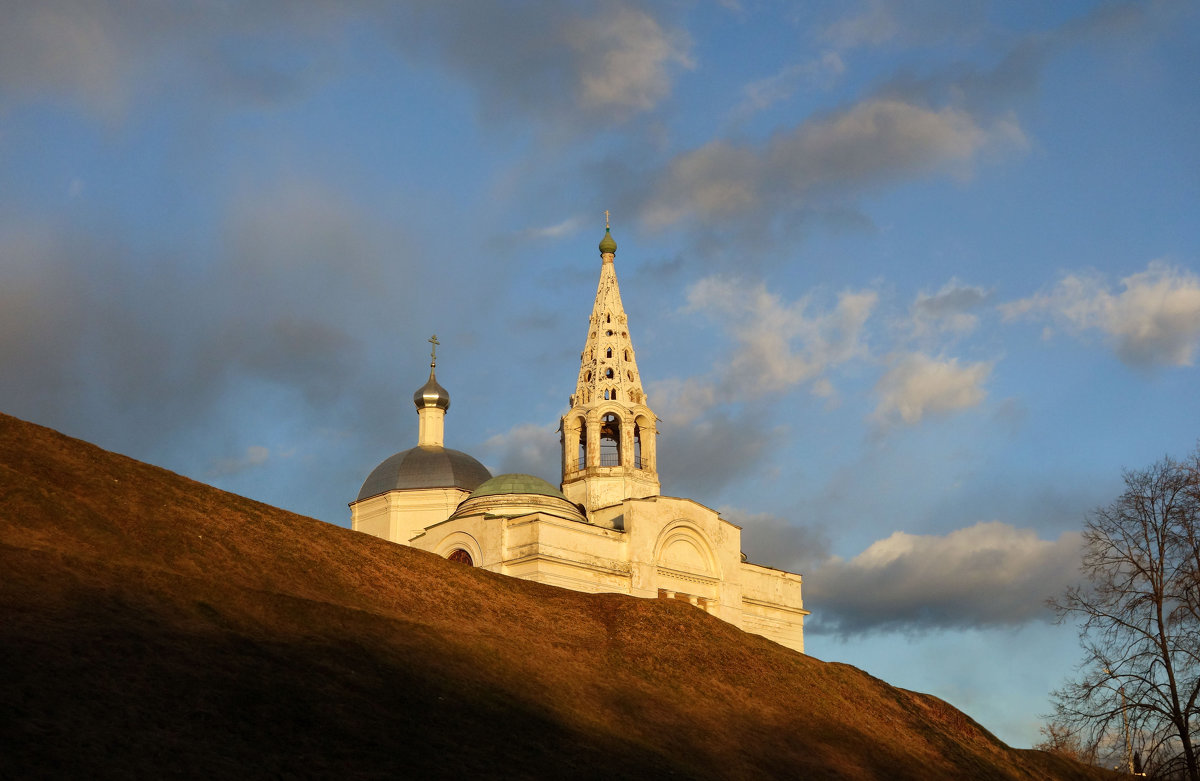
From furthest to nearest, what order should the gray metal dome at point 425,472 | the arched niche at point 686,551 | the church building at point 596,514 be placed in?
the gray metal dome at point 425,472, the arched niche at point 686,551, the church building at point 596,514

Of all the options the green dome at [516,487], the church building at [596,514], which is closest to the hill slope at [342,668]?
the church building at [596,514]

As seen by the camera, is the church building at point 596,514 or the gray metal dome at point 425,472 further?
the gray metal dome at point 425,472

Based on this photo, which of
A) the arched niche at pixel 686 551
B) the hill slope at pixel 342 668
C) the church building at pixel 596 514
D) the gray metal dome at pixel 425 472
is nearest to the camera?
the hill slope at pixel 342 668

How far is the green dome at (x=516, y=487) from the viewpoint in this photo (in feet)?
153

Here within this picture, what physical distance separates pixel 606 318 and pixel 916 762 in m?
26.9

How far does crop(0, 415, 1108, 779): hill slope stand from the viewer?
17.2 metres

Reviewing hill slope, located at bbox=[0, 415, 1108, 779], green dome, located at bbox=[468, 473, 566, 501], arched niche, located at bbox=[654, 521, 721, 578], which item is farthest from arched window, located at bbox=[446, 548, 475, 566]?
hill slope, located at bbox=[0, 415, 1108, 779]

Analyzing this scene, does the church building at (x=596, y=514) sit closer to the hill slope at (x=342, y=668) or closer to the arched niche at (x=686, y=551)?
the arched niche at (x=686, y=551)

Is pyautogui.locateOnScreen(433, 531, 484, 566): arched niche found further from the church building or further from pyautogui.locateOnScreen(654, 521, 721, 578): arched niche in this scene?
pyautogui.locateOnScreen(654, 521, 721, 578): arched niche

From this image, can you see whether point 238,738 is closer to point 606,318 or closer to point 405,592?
point 405,592

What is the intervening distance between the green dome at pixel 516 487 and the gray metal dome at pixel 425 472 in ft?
17.9

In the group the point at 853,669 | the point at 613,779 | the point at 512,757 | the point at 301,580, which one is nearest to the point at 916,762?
the point at 853,669

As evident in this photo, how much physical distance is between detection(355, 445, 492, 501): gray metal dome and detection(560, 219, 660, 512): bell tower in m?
5.00

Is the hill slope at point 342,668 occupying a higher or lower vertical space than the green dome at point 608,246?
lower
